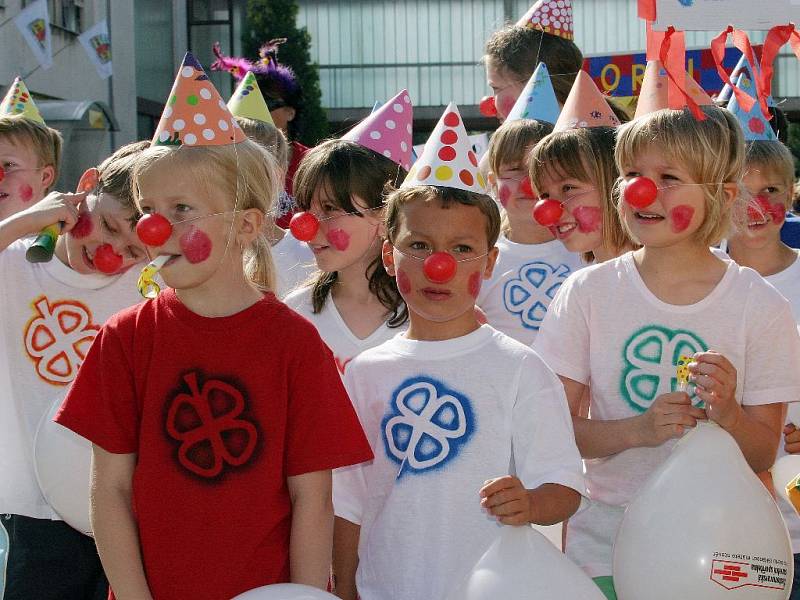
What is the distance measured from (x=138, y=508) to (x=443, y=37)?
21.9 metres

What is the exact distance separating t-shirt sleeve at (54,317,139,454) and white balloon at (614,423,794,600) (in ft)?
3.56

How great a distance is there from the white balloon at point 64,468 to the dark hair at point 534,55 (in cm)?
269

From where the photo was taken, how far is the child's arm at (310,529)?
8.33ft

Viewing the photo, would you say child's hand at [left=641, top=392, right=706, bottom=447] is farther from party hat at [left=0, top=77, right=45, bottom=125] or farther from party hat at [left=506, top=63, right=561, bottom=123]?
party hat at [left=0, top=77, right=45, bottom=125]

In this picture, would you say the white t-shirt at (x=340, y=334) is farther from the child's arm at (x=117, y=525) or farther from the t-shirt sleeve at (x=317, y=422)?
the child's arm at (x=117, y=525)

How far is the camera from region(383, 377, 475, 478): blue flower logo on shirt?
2.64 m

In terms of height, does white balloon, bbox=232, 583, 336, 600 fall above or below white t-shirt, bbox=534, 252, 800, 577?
below

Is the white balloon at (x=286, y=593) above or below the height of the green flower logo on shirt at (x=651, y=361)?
below

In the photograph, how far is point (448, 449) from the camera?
264 centimetres

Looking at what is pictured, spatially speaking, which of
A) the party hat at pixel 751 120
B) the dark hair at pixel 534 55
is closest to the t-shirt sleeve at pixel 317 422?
the party hat at pixel 751 120

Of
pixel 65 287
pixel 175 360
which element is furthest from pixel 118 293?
pixel 175 360

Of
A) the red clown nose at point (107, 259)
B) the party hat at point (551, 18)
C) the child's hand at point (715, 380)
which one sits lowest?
the child's hand at point (715, 380)

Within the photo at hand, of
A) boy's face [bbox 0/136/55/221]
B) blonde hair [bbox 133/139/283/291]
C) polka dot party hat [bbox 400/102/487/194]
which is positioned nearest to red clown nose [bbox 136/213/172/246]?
blonde hair [bbox 133/139/283/291]

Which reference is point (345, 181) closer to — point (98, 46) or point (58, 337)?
A: point (58, 337)
